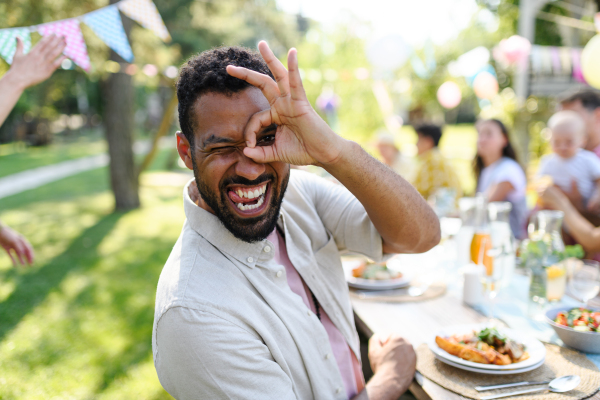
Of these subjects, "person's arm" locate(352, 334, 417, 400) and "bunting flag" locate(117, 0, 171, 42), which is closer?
"person's arm" locate(352, 334, 417, 400)

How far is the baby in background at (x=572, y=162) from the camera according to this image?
339cm

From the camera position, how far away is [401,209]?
1.50m

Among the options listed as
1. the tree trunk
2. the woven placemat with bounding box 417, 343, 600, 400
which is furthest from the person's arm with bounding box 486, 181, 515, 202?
the tree trunk

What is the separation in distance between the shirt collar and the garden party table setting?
730 millimetres

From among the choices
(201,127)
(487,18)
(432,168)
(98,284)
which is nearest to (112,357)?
(98,284)

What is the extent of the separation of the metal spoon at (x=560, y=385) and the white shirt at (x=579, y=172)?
2.37m

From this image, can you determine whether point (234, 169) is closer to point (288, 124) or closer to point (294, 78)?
point (288, 124)

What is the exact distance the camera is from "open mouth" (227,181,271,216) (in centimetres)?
140

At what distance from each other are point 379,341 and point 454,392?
41cm

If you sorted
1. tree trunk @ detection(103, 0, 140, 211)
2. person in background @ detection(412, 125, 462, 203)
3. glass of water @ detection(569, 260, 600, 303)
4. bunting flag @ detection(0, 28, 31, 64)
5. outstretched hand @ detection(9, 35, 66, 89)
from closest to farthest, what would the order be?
1. glass of water @ detection(569, 260, 600, 303)
2. outstretched hand @ detection(9, 35, 66, 89)
3. bunting flag @ detection(0, 28, 31, 64)
4. person in background @ detection(412, 125, 462, 203)
5. tree trunk @ detection(103, 0, 140, 211)

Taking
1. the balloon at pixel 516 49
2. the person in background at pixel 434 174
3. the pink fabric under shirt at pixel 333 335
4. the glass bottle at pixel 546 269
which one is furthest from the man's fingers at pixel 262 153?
the balloon at pixel 516 49

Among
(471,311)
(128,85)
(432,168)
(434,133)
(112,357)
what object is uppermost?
(128,85)

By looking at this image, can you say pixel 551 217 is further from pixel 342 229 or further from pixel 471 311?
pixel 342 229

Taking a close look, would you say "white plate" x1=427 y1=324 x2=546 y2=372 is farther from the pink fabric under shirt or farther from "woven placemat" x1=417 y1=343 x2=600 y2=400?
the pink fabric under shirt
